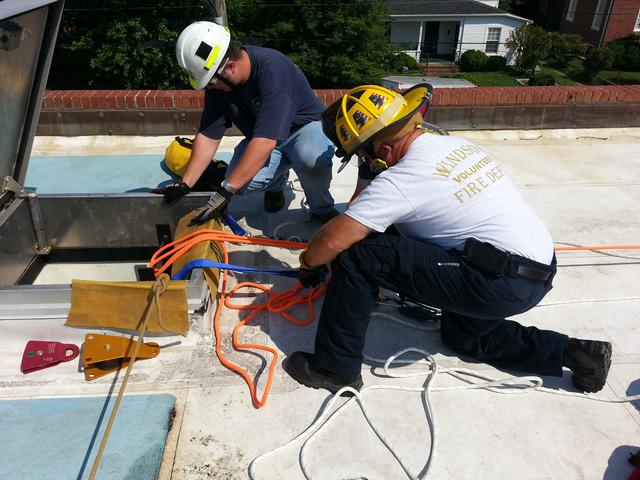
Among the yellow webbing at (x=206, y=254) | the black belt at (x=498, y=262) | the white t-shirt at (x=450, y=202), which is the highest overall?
the white t-shirt at (x=450, y=202)

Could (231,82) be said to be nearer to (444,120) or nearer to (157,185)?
(157,185)

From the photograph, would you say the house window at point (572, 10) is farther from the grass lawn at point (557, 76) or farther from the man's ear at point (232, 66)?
the man's ear at point (232, 66)

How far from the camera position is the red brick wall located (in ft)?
81.5

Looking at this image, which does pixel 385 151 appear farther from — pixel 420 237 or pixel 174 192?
pixel 174 192

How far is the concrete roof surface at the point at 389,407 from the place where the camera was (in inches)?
78.3

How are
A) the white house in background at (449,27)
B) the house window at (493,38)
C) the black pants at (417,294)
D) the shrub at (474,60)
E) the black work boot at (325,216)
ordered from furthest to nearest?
the house window at (493,38) < the white house in background at (449,27) < the shrub at (474,60) < the black work boot at (325,216) < the black pants at (417,294)

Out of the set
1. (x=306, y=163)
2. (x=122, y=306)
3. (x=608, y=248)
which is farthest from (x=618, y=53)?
(x=122, y=306)

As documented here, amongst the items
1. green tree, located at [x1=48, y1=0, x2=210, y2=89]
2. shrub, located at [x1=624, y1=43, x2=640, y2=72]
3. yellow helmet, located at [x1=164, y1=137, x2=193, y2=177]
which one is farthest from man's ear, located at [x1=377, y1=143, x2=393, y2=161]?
shrub, located at [x1=624, y1=43, x2=640, y2=72]

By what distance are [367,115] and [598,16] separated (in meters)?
30.1

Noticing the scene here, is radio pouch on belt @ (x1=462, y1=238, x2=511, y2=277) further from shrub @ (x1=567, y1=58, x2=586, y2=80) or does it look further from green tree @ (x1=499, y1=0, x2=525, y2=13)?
green tree @ (x1=499, y1=0, x2=525, y2=13)

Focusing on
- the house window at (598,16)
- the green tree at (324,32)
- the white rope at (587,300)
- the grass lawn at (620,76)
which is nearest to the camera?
the white rope at (587,300)

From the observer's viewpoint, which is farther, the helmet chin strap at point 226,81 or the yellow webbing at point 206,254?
the helmet chin strap at point 226,81

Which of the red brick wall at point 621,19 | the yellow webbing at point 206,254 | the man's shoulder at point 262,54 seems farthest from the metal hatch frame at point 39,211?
the red brick wall at point 621,19

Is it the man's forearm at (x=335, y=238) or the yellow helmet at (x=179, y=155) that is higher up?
the man's forearm at (x=335, y=238)
